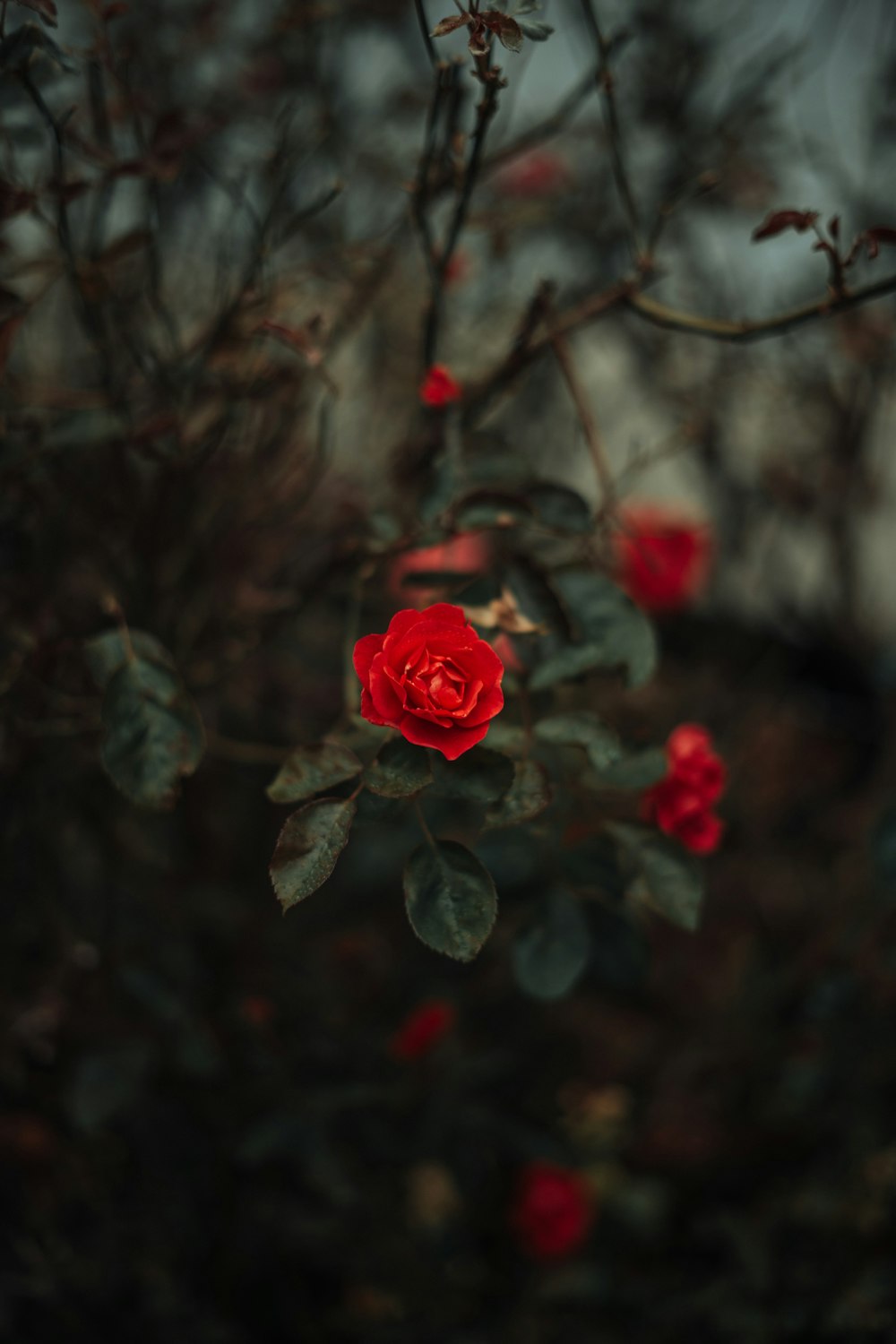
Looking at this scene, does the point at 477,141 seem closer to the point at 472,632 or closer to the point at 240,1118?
the point at 472,632

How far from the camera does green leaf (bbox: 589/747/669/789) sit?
1.99ft

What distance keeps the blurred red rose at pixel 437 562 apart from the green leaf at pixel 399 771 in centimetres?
16

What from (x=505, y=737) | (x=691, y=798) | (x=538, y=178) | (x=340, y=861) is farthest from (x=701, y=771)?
(x=538, y=178)

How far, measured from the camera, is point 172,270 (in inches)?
53.5

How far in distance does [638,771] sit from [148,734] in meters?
0.29

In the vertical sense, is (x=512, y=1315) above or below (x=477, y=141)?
below

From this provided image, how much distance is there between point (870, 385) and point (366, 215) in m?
0.78

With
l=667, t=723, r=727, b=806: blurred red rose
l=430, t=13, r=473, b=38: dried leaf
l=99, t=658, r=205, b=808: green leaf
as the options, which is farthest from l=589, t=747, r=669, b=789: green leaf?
l=430, t=13, r=473, b=38: dried leaf

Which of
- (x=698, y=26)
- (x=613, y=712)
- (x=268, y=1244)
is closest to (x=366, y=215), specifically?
(x=698, y=26)

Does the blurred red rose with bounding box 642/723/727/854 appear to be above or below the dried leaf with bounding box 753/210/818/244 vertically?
below

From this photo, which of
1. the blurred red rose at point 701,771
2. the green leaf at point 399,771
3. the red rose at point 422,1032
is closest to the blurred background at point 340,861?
the red rose at point 422,1032

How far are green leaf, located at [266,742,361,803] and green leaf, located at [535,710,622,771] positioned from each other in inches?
4.7

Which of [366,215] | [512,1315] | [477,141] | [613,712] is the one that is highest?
[366,215]

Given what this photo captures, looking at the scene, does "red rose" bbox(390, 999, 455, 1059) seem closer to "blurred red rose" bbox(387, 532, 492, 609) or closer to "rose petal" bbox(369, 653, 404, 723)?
"blurred red rose" bbox(387, 532, 492, 609)
